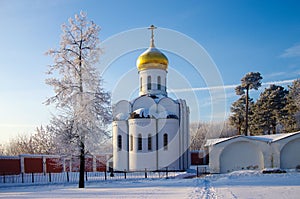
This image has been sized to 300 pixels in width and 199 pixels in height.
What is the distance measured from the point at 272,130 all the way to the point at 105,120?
3027 cm

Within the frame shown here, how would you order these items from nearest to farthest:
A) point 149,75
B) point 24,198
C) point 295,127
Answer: point 24,198
point 149,75
point 295,127

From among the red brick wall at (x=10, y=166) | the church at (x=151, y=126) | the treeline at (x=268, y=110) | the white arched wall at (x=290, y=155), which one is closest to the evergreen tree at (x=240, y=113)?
the treeline at (x=268, y=110)

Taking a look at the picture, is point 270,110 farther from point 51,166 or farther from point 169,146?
point 51,166

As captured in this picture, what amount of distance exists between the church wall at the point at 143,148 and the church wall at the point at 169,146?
532 mm

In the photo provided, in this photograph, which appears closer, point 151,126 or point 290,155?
point 290,155

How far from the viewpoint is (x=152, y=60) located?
1262 inches

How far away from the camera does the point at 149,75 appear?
32438 mm

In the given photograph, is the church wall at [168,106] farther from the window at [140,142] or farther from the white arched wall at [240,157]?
the white arched wall at [240,157]

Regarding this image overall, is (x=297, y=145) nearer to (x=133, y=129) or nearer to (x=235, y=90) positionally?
(x=133, y=129)

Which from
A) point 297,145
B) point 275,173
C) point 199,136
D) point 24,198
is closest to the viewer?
point 24,198

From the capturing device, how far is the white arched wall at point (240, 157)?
2589 centimetres

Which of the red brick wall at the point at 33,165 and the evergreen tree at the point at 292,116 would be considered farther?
the evergreen tree at the point at 292,116

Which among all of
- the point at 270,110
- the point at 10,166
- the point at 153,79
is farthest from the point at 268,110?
the point at 10,166

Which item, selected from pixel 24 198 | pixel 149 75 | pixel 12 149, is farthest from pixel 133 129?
pixel 12 149
